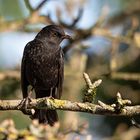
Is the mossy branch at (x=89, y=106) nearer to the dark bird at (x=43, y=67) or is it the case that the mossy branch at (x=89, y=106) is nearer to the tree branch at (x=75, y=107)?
the tree branch at (x=75, y=107)

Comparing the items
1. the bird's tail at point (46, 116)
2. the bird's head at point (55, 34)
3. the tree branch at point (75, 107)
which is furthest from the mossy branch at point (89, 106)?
the bird's head at point (55, 34)

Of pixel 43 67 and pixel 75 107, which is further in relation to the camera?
pixel 43 67

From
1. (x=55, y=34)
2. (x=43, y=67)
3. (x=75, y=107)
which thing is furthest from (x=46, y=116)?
(x=75, y=107)

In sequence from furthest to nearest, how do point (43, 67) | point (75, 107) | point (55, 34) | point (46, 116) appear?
1. point (55, 34)
2. point (43, 67)
3. point (46, 116)
4. point (75, 107)

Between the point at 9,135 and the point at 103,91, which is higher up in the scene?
the point at 9,135

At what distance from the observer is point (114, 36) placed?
9359mm

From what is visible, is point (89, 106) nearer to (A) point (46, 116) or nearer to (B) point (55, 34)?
(A) point (46, 116)

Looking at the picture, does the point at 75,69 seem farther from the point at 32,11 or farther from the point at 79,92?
the point at 32,11

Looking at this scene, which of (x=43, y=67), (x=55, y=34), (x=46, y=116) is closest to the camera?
(x=46, y=116)

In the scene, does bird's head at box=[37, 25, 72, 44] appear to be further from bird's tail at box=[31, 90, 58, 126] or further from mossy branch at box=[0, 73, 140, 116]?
mossy branch at box=[0, 73, 140, 116]

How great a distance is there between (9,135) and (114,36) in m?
5.13

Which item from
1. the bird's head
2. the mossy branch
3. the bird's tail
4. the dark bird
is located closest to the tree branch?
the mossy branch

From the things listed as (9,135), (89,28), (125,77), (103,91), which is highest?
(9,135)

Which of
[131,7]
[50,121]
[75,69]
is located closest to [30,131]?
[50,121]
